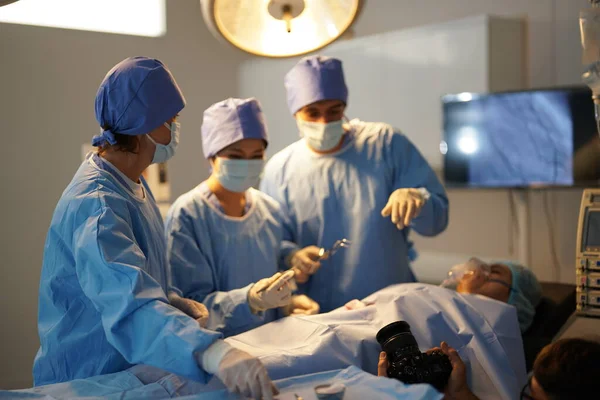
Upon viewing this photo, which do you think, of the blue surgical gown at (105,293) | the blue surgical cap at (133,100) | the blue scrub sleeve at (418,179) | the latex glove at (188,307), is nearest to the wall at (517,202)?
the blue scrub sleeve at (418,179)

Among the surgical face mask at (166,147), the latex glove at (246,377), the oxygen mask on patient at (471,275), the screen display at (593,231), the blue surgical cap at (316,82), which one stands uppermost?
the blue surgical cap at (316,82)

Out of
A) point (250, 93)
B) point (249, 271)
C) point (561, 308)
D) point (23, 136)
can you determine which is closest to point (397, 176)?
point (249, 271)

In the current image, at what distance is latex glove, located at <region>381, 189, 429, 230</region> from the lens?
7.32ft

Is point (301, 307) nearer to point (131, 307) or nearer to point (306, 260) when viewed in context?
point (306, 260)

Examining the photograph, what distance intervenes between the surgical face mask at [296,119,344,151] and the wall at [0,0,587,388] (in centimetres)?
226

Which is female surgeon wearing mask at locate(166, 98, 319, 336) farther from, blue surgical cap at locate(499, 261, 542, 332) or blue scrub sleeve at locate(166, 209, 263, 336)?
blue surgical cap at locate(499, 261, 542, 332)

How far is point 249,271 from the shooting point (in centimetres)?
226

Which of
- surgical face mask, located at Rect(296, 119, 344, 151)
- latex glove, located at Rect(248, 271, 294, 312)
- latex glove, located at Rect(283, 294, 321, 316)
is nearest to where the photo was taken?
latex glove, located at Rect(248, 271, 294, 312)

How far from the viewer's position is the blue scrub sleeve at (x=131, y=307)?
130cm

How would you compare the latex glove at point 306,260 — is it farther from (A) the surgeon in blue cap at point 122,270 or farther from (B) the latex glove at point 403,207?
(A) the surgeon in blue cap at point 122,270

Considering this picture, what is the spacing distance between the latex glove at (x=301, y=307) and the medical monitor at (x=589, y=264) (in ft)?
3.12

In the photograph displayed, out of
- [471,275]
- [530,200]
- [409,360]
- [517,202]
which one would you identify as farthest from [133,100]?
[530,200]

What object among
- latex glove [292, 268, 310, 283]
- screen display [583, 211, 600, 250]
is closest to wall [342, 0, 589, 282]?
screen display [583, 211, 600, 250]

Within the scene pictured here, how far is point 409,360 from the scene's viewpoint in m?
1.61
